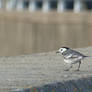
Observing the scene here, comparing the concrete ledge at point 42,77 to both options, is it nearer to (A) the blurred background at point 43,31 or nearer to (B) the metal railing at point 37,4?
(A) the blurred background at point 43,31

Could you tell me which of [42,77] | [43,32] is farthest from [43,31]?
[42,77]

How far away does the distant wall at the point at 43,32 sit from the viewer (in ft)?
68.3

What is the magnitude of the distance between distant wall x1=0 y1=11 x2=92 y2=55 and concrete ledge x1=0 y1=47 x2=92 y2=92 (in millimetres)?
11235

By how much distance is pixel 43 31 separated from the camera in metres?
23.9

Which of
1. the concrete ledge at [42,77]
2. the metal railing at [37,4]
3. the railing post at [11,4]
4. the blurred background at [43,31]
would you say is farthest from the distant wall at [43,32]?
the railing post at [11,4]

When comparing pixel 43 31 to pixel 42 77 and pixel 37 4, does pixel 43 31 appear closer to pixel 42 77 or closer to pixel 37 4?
pixel 42 77

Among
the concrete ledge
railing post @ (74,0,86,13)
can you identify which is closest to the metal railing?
railing post @ (74,0,86,13)

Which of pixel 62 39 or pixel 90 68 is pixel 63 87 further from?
pixel 62 39

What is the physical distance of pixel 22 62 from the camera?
8.43m

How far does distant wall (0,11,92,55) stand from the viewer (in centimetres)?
2081

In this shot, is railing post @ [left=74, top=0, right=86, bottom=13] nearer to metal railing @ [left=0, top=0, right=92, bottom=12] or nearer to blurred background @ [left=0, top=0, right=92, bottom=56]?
metal railing @ [left=0, top=0, right=92, bottom=12]

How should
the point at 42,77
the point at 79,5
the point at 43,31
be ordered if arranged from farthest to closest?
the point at 79,5
the point at 43,31
the point at 42,77

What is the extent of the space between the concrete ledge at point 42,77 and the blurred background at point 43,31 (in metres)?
11.1

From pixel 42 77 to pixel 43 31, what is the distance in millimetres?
17639
